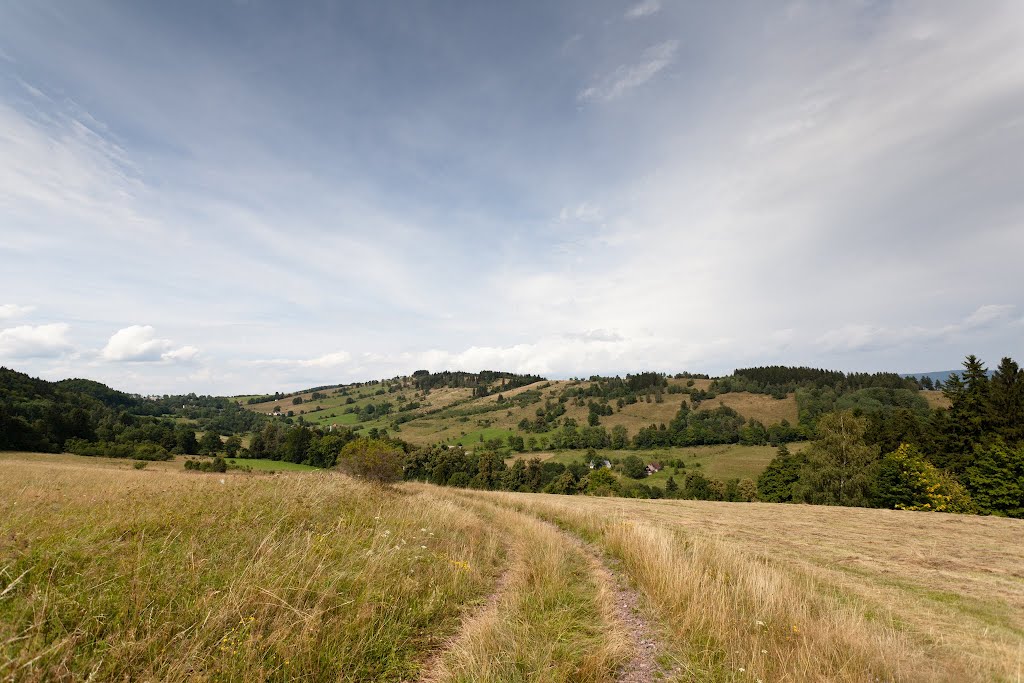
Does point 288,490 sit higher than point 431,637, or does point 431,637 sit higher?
point 288,490

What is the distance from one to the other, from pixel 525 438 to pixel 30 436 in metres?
141

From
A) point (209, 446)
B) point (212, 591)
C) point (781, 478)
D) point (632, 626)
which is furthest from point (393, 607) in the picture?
point (209, 446)

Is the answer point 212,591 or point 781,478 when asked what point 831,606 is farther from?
point 781,478

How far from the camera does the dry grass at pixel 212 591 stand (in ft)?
12.2

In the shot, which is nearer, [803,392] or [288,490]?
[288,490]

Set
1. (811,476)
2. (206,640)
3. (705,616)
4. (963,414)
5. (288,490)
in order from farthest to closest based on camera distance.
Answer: (811,476) → (963,414) → (288,490) → (705,616) → (206,640)

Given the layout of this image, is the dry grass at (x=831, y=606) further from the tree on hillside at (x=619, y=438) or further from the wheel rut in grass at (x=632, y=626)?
the tree on hillside at (x=619, y=438)

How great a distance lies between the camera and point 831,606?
6.75m

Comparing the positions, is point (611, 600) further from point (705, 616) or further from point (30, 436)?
point (30, 436)

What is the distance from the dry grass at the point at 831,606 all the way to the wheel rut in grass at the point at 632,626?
0.27 m

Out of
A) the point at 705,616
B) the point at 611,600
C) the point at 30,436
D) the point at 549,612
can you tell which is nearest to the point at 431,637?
the point at 549,612

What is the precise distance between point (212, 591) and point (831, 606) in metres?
9.28

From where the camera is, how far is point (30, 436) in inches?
2940

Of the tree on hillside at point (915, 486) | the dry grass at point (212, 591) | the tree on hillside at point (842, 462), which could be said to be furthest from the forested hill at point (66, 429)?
the tree on hillside at point (915, 486)
